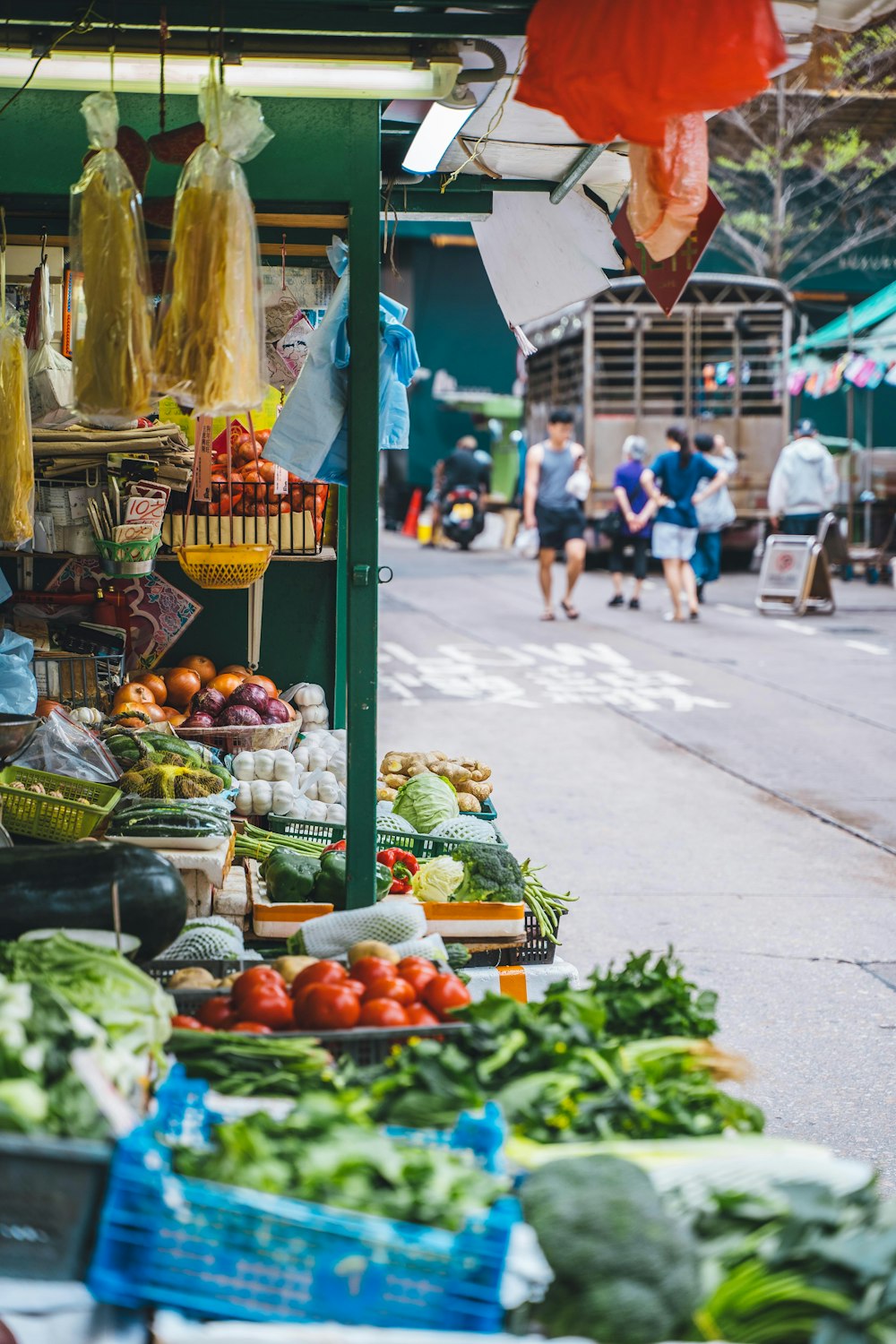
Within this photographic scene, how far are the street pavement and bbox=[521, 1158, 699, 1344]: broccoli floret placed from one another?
237cm

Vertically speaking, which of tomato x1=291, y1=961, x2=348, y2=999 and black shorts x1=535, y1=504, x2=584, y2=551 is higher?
black shorts x1=535, y1=504, x2=584, y2=551

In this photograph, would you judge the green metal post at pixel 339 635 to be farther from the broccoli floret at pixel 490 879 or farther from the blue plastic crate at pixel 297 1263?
the blue plastic crate at pixel 297 1263

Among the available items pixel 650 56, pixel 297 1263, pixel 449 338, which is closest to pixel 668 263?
pixel 650 56

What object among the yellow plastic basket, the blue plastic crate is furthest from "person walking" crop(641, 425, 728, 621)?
the blue plastic crate

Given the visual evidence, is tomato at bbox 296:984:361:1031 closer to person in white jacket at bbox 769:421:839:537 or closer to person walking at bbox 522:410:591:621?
person walking at bbox 522:410:591:621

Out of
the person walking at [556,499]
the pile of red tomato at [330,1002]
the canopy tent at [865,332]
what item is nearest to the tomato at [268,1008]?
the pile of red tomato at [330,1002]

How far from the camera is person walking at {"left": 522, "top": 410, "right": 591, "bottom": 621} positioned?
16.1m

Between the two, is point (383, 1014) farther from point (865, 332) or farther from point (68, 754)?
point (865, 332)

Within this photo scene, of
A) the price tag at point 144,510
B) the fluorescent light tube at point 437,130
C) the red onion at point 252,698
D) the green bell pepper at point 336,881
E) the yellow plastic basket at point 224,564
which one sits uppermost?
the fluorescent light tube at point 437,130

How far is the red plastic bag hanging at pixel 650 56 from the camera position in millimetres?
2873

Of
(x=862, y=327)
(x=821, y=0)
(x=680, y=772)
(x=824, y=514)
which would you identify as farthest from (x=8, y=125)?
(x=862, y=327)

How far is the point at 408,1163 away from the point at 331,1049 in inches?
26.9

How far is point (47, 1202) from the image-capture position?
2.21 metres

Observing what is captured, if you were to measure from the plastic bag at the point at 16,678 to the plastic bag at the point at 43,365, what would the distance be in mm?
1021
